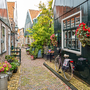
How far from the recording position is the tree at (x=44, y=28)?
10238mm

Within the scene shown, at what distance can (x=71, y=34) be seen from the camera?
209 inches

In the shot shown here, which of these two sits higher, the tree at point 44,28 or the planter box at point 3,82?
the tree at point 44,28

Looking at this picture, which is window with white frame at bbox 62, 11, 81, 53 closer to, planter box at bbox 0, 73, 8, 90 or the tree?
planter box at bbox 0, 73, 8, 90

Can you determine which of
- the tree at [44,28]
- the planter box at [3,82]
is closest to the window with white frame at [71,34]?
the planter box at [3,82]

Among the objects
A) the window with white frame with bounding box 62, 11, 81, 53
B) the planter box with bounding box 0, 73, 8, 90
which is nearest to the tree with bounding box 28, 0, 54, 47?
the window with white frame with bounding box 62, 11, 81, 53

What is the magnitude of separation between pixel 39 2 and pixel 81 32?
822cm

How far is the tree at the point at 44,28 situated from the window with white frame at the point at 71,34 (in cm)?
408

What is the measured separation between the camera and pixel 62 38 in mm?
6281

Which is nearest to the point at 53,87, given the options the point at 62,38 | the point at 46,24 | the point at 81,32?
the point at 81,32

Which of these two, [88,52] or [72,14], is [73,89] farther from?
[72,14]

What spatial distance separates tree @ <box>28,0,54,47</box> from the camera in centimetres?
1024

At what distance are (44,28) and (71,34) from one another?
18.0ft

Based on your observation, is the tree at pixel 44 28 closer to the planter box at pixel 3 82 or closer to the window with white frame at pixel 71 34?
the window with white frame at pixel 71 34

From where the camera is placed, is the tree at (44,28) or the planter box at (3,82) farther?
the tree at (44,28)
